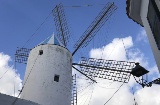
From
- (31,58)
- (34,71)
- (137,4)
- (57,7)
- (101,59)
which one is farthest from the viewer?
(57,7)

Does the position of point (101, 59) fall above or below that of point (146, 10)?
above

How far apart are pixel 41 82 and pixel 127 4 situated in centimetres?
850

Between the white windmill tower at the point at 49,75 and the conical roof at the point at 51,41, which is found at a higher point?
the conical roof at the point at 51,41

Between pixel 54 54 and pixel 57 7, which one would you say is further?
pixel 57 7

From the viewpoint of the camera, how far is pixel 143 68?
8109mm

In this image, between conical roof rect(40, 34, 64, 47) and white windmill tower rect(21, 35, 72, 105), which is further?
conical roof rect(40, 34, 64, 47)

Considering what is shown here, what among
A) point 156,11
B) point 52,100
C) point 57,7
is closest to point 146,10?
point 156,11

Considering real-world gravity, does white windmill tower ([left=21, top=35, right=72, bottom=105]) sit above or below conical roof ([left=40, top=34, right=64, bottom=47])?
below

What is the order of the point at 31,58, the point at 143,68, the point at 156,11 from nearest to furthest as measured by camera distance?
1. the point at 156,11
2. the point at 143,68
3. the point at 31,58

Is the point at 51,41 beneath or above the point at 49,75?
above

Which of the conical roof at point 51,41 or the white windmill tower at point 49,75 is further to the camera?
the conical roof at point 51,41

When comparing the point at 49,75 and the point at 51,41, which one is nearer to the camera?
the point at 49,75

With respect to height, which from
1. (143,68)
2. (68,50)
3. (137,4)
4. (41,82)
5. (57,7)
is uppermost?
(57,7)

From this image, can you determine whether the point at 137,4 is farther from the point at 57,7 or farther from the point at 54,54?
the point at 57,7
